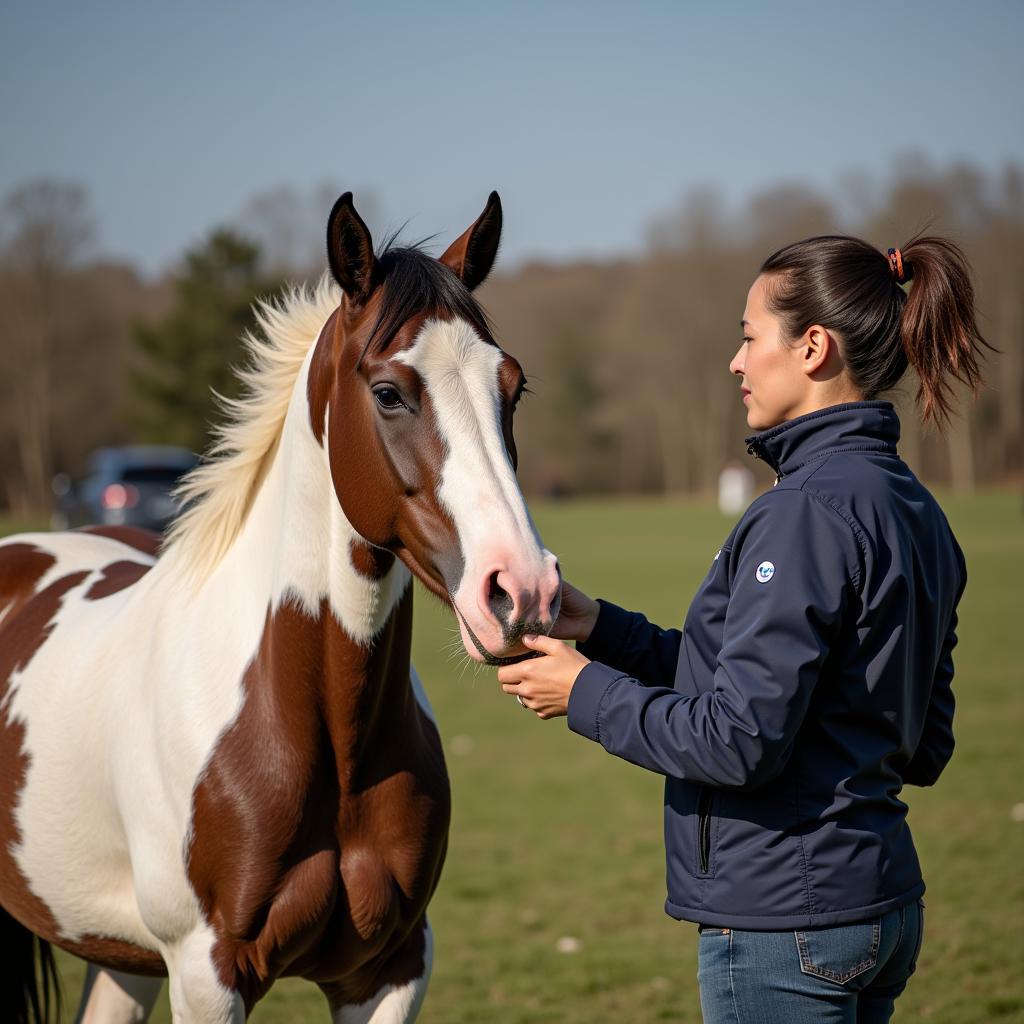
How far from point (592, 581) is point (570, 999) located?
1409cm

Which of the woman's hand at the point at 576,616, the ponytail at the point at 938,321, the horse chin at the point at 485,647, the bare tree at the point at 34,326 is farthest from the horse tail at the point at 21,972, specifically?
the bare tree at the point at 34,326

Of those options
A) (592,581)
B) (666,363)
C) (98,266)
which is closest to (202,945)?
(592,581)

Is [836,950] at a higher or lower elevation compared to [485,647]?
lower

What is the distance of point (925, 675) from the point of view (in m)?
1.97

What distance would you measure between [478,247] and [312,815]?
52.6 inches

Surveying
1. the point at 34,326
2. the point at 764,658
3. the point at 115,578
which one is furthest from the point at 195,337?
the point at 764,658

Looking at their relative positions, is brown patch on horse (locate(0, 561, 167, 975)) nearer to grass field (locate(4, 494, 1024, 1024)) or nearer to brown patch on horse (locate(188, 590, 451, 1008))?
brown patch on horse (locate(188, 590, 451, 1008))

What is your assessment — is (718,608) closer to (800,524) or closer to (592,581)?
(800,524)

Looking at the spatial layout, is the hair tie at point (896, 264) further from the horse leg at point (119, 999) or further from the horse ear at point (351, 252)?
the horse leg at point (119, 999)

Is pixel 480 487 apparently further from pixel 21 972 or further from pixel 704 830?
pixel 21 972

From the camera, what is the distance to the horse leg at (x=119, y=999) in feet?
11.3

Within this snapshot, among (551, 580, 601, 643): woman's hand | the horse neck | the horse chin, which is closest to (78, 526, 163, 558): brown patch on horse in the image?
the horse neck

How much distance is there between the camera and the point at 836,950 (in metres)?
1.88

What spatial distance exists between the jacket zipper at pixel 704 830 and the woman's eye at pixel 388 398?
0.95 meters
